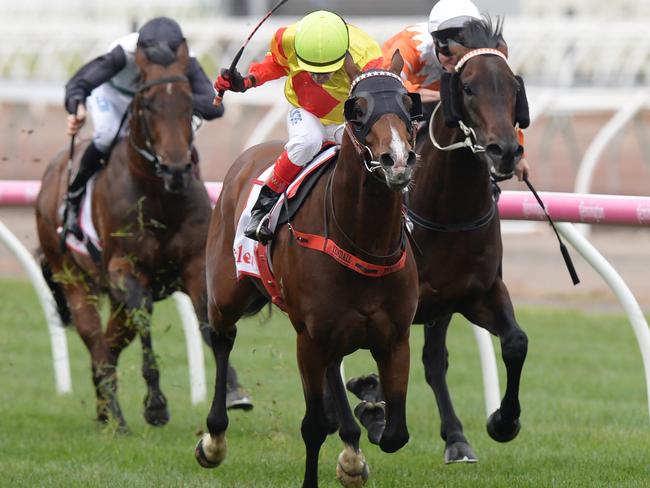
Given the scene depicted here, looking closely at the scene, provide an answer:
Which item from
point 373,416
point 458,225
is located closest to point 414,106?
point 458,225

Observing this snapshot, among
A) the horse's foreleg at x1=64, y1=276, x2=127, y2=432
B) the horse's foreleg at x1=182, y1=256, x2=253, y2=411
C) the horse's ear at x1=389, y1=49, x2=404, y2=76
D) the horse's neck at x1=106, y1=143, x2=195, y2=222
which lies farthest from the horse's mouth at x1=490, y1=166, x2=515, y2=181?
the horse's foreleg at x1=64, y1=276, x2=127, y2=432

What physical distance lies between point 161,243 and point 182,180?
1.64ft

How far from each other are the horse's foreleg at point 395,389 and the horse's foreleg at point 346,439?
0.33 metres

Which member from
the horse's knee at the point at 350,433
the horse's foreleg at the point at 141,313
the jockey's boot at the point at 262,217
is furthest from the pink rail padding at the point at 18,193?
the horse's knee at the point at 350,433

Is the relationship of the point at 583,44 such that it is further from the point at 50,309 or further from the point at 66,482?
the point at 66,482

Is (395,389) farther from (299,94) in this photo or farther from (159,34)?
(159,34)

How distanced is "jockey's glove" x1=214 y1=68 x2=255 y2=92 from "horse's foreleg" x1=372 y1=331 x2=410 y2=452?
3.87 feet

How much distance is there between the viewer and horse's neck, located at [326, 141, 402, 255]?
4.74m

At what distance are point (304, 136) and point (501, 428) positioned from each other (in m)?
1.39

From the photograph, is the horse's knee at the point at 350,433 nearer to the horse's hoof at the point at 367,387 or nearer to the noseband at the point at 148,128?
the horse's hoof at the point at 367,387

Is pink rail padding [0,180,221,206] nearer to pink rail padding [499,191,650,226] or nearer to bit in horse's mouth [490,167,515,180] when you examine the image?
pink rail padding [499,191,650,226]

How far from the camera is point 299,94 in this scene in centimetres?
546

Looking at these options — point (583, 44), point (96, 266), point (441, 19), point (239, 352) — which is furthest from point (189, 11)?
point (441, 19)

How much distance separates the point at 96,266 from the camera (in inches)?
297
